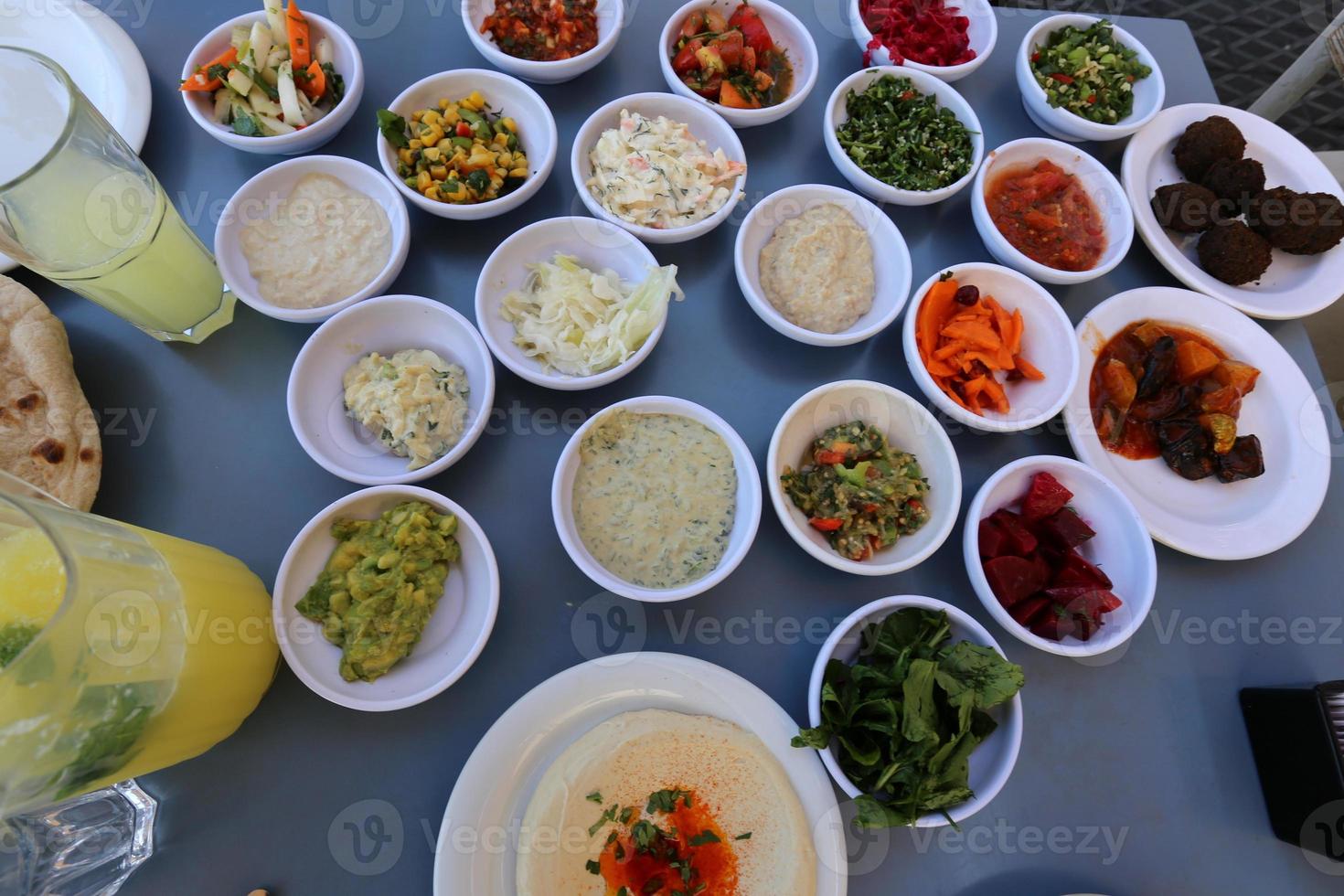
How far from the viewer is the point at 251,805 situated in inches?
Answer: 69.2

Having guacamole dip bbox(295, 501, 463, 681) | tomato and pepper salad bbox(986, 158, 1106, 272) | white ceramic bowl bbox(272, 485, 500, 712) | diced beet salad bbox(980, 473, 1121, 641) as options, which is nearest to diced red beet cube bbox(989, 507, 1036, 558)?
diced beet salad bbox(980, 473, 1121, 641)

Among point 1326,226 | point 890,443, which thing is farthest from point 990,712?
point 1326,226

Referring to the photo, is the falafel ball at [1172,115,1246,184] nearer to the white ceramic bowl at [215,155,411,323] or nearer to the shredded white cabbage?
the shredded white cabbage

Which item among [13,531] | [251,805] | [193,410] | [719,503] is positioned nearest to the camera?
[13,531]

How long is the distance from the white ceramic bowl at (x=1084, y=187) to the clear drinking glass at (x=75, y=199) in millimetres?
2497

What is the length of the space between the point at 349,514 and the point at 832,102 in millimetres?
2100

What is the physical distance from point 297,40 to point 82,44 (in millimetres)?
780

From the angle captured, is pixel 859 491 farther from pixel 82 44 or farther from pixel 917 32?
pixel 82 44

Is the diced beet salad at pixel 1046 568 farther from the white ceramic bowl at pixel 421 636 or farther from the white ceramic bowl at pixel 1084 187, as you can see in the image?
the white ceramic bowl at pixel 421 636

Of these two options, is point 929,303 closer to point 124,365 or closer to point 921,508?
point 921,508

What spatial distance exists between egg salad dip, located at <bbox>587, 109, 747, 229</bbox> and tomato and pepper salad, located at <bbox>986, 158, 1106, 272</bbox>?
946mm

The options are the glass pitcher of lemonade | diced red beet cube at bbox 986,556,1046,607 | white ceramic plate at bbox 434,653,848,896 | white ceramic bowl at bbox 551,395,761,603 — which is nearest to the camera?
the glass pitcher of lemonade

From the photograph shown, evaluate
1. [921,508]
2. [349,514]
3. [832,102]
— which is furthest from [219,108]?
[921,508]

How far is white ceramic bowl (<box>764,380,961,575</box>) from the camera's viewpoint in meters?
1.89
